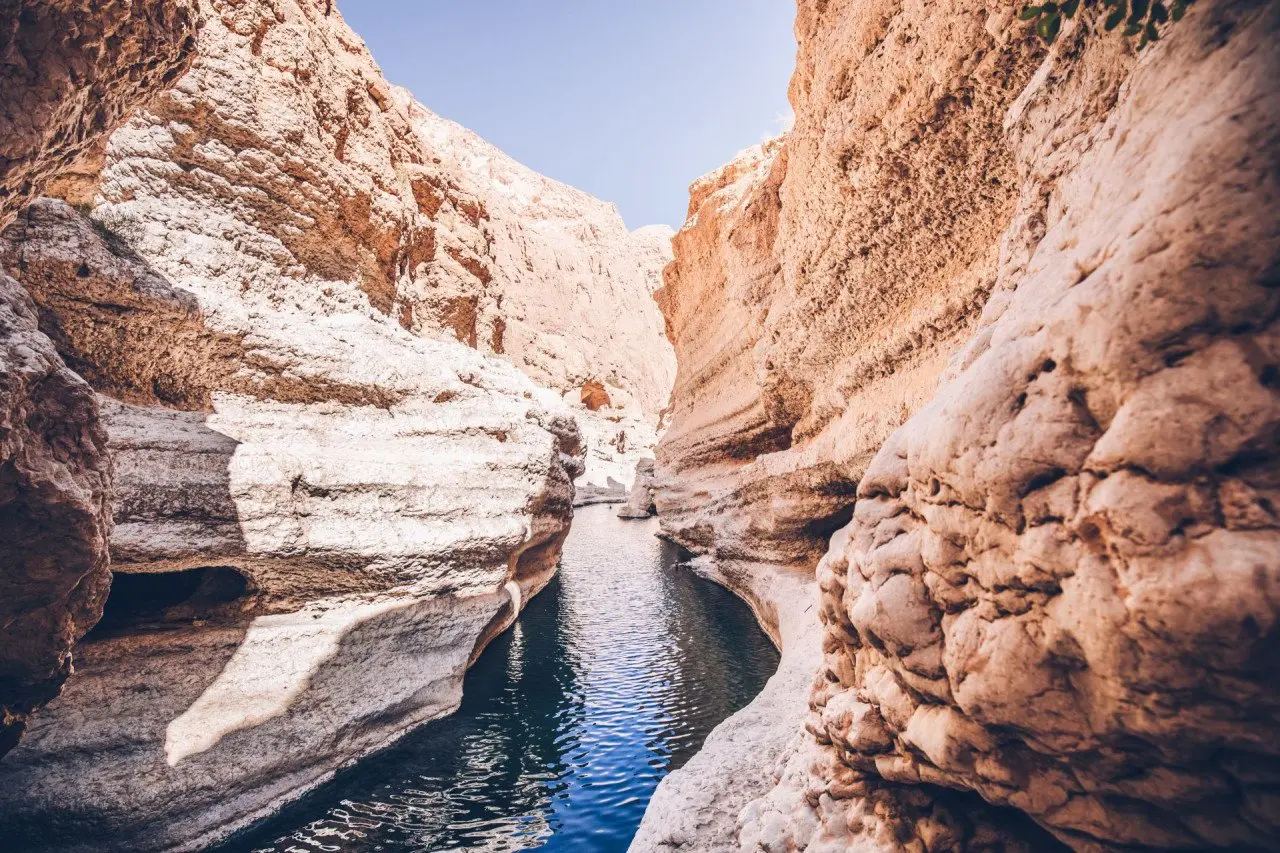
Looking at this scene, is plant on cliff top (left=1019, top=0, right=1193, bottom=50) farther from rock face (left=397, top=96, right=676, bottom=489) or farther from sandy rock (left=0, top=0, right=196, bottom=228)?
rock face (left=397, top=96, right=676, bottom=489)

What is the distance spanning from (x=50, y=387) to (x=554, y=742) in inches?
273

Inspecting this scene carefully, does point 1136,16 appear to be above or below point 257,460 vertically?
above

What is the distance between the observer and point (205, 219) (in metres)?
8.76

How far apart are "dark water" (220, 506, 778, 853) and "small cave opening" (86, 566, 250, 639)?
2.92 meters

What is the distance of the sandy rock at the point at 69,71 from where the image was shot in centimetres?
385

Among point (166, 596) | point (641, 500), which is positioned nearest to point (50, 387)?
point (166, 596)

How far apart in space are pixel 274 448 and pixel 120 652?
2.86 meters

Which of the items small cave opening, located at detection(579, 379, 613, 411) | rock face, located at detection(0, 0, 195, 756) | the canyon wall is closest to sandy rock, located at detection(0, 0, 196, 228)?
rock face, located at detection(0, 0, 195, 756)

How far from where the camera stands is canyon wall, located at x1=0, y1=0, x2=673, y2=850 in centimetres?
546

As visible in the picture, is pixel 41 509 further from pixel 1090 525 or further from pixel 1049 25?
pixel 1049 25

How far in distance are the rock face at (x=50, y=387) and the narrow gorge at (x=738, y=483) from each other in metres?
0.04

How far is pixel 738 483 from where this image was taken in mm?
15930

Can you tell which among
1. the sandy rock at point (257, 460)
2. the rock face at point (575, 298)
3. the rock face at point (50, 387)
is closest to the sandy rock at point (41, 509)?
the rock face at point (50, 387)

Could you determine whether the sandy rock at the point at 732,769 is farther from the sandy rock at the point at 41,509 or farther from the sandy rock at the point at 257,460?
the sandy rock at the point at 41,509
